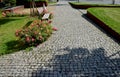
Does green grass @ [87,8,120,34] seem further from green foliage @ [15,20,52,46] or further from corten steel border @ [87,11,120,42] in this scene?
green foliage @ [15,20,52,46]

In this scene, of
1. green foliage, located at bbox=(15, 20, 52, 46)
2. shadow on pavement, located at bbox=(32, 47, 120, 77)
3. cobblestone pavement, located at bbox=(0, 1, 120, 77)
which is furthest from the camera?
green foliage, located at bbox=(15, 20, 52, 46)

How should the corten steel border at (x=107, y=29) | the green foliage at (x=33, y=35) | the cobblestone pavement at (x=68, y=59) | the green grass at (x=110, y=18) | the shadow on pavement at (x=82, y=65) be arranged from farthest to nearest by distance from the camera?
the green grass at (x=110, y=18) → the corten steel border at (x=107, y=29) → the green foliage at (x=33, y=35) → the cobblestone pavement at (x=68, y=59) → the shadow on pavement at (x=82, y=65)

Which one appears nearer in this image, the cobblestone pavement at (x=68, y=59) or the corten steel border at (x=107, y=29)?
the cobblestone pavement at (x=68, y=59)

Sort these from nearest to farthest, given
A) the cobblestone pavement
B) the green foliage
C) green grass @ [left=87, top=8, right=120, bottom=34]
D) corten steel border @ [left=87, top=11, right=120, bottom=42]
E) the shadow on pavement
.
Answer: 1. the shadow on pavement
2. the cobblestone pavement
3. the green foliage
4. corten steel border @ [left=87, top=11, right=120, bottom=42]
5. green grass @ [left=87, top=8, right=120, bottom=34]

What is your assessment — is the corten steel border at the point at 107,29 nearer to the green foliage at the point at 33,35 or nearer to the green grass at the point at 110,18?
the green grass at the point at 110,18

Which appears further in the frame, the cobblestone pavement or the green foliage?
the green foliage

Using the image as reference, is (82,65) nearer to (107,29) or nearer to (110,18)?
(107,29)

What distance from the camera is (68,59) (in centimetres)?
A: 755

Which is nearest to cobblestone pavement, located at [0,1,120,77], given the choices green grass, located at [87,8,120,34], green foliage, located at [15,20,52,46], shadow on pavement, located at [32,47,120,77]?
shadow on pavement, located at [32,47,120,77]

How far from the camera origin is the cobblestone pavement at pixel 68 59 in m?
6.48

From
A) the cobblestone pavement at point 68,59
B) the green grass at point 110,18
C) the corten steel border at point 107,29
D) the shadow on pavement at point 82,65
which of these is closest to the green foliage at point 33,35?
the cobblestone pavement at point 68,59

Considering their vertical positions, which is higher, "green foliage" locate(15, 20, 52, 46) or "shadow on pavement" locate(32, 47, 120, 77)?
"green foliage" locate(15, 20, 52, 46)

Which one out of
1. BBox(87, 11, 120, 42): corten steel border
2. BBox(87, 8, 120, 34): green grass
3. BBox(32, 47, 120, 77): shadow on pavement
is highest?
BBox(87, 8, 120, 34): green grass

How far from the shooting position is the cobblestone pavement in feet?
21.2
